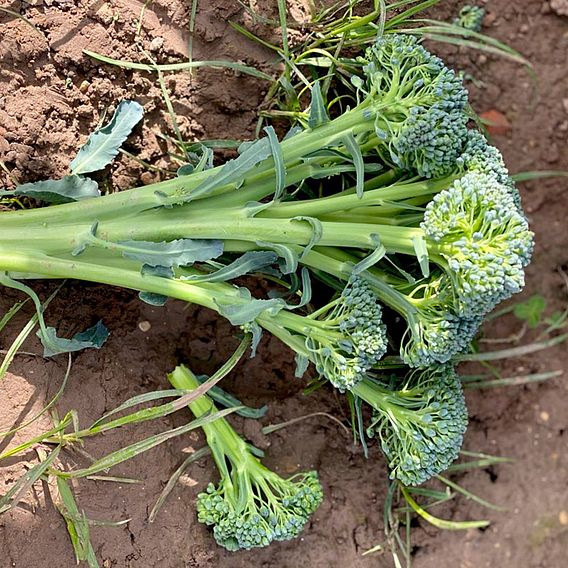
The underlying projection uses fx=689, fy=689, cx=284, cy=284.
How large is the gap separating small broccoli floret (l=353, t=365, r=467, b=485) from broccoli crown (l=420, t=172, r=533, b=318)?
0.30 meters

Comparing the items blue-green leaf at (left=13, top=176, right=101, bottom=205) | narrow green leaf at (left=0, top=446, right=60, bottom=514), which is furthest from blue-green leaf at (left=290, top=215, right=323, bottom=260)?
narrow green leaf at (left=0, top=446, right=60, bottom=514)

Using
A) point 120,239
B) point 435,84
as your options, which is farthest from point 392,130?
point 120,239

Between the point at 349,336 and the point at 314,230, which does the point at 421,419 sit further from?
the point at 314,230

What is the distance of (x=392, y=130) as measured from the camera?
1.63 m

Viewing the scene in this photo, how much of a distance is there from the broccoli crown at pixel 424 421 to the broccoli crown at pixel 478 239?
301 millimetres

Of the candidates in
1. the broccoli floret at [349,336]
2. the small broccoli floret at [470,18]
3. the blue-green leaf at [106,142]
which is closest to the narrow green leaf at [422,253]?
the broccoli floret at [349,336]

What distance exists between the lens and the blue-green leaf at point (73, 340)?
5.80 ft

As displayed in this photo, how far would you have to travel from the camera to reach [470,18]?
2230mm

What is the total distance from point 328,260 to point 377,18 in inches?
28.8

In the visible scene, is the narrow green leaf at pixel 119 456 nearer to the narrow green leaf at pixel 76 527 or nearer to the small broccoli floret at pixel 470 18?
the narrow green leaf at pixel 76 527

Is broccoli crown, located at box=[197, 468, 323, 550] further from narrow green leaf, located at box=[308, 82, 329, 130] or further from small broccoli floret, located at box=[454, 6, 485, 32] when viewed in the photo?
small broccoli floret, located at box=[454, 6, 485, 32]

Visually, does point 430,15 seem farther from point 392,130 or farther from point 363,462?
point 363,462

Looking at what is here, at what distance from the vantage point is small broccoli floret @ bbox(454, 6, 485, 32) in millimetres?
2225

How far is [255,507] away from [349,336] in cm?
57
